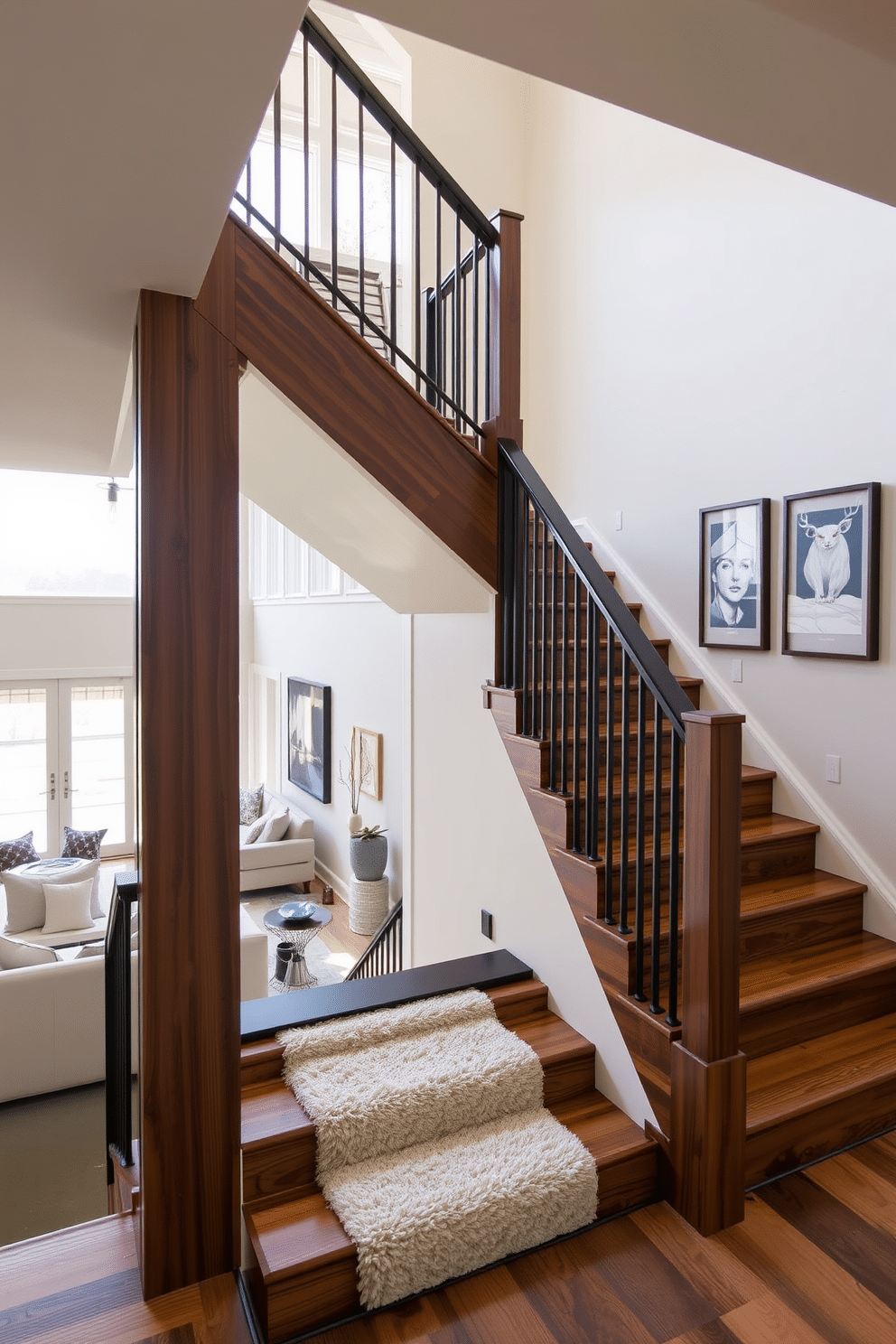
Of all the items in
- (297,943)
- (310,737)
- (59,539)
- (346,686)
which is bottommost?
(297,943)

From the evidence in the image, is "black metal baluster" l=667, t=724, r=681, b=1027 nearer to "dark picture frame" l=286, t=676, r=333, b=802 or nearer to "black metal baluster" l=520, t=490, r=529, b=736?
"black metal baluster" l=520, t=490, r=529, b=736

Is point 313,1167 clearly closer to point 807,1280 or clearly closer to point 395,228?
point 807,1280

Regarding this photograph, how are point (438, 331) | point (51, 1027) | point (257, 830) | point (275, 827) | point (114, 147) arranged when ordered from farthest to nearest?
point (257, 830)
point (275, 827)
point (51, 1027)
point (438, 331)
point (114, 147)

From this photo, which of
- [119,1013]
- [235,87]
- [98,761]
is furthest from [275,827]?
[235,87]

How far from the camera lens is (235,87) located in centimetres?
117

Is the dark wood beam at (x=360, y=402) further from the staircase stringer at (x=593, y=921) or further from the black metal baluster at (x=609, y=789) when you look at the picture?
the black metal baluster at (x=609, y=789)

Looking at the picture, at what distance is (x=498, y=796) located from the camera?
3061 mm

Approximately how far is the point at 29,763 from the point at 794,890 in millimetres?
8287

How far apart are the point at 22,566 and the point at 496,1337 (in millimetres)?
8913

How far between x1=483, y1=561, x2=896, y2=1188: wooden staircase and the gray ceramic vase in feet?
11.5

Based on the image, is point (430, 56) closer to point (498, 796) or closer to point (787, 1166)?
point (498, 796)

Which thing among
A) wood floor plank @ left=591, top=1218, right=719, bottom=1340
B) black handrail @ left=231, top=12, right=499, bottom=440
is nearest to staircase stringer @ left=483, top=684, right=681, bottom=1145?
wood floor plank @ left=591, top=1218, right=719, bottom=1340

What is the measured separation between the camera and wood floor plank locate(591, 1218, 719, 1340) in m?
1.78

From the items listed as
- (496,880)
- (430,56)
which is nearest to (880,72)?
(496,880)
